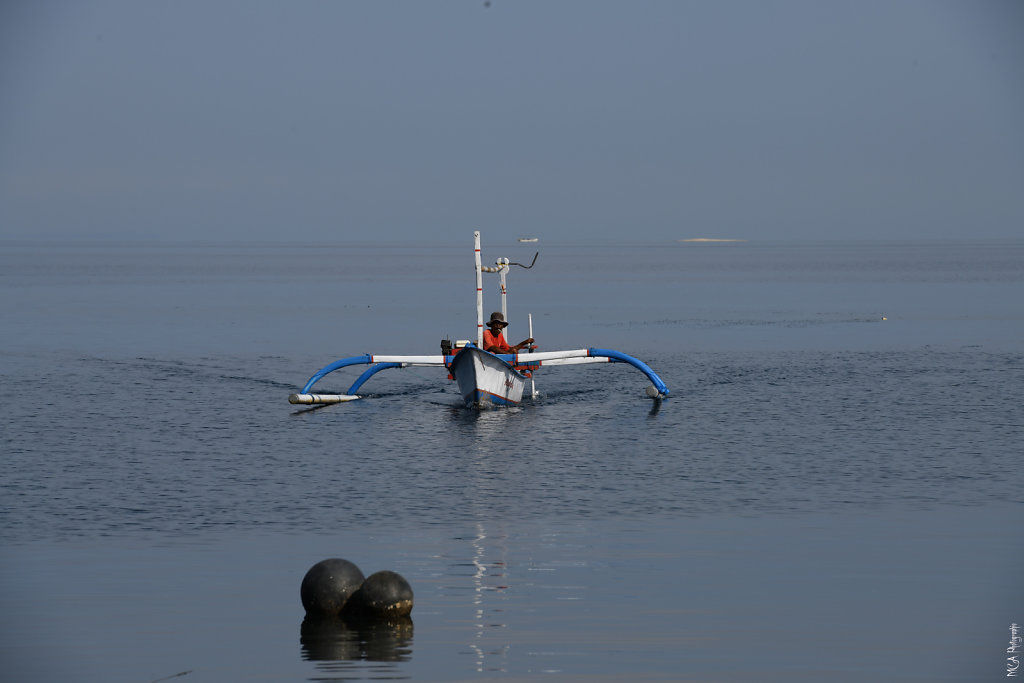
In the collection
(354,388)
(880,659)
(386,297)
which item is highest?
(386,297)

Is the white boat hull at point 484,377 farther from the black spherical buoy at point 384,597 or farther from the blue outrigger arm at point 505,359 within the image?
the black spherical buoy at point 384,597

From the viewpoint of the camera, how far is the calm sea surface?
1428cm

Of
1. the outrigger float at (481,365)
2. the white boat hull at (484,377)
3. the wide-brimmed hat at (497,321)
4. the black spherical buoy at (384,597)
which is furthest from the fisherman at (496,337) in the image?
the black spherical buoy at (384,597)

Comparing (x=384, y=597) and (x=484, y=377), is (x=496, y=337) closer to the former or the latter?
(x=484, y=377)

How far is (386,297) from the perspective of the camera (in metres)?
A: 112

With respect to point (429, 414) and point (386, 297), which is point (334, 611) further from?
point (386, 297)

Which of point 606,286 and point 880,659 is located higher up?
Result: point 606,286

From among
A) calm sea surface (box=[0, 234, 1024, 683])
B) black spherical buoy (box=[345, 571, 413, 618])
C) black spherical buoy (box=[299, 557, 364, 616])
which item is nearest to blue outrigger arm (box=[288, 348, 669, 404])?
calm sea surface (box=[0, 234, 1024, 683])

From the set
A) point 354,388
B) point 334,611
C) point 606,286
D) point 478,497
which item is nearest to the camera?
point 334,611

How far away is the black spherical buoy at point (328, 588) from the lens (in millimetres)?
15125

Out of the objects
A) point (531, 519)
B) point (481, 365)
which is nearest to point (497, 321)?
point (481, 365)

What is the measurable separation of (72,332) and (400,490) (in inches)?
1989

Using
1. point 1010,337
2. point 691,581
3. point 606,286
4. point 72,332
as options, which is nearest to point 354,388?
point 691,581

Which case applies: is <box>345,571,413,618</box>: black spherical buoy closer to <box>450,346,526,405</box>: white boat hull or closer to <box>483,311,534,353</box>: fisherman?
<box>450,346,526,405</box>: white boat hull
